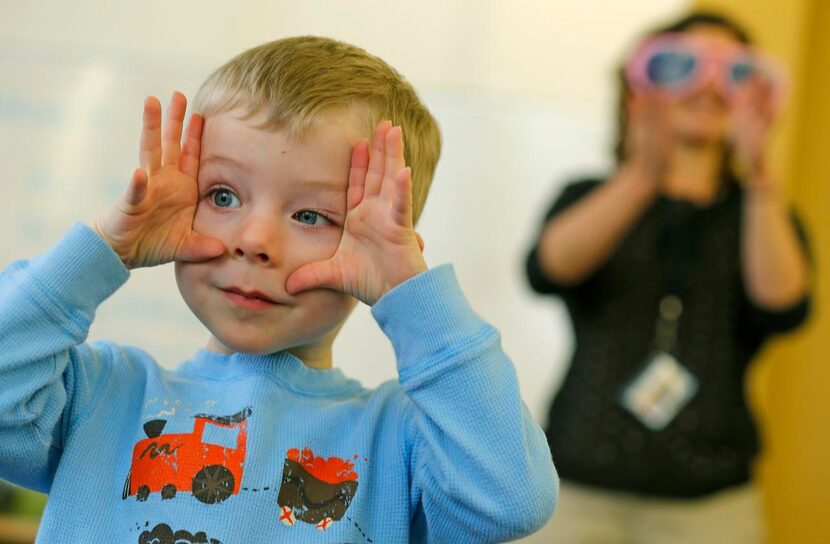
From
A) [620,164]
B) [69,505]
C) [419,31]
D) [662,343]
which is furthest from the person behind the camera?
[419,31]

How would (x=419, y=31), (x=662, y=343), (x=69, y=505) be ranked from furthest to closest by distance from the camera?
(x=419, y=31) < (x=662, y=343) < (x=69, y=505)

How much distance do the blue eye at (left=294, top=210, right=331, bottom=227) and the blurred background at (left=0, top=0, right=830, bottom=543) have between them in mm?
1447

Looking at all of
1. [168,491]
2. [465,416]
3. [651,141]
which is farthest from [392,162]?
[651,141]

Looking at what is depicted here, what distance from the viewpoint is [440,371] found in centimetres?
84

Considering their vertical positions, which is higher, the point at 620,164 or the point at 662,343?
the point at 620,164

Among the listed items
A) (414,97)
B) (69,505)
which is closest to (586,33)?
(414,97)

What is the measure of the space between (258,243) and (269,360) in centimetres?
13

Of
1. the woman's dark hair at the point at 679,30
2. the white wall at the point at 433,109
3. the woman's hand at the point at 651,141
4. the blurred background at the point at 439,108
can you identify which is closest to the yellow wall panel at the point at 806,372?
the blurred background at the point at 439,108

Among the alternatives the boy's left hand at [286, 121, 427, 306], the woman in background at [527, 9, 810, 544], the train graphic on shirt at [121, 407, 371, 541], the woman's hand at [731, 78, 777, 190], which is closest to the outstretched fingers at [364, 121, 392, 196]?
the boy's left hand at [286, 121, 427, 306]

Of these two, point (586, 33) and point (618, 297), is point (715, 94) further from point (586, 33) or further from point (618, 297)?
point (586, 33)

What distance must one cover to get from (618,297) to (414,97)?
3.54 feet

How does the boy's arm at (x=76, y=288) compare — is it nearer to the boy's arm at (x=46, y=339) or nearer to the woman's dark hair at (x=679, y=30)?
the boy's arm at (x=46, y=339)

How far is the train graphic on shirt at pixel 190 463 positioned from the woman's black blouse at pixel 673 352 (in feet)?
3.76

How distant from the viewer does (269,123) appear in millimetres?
854
